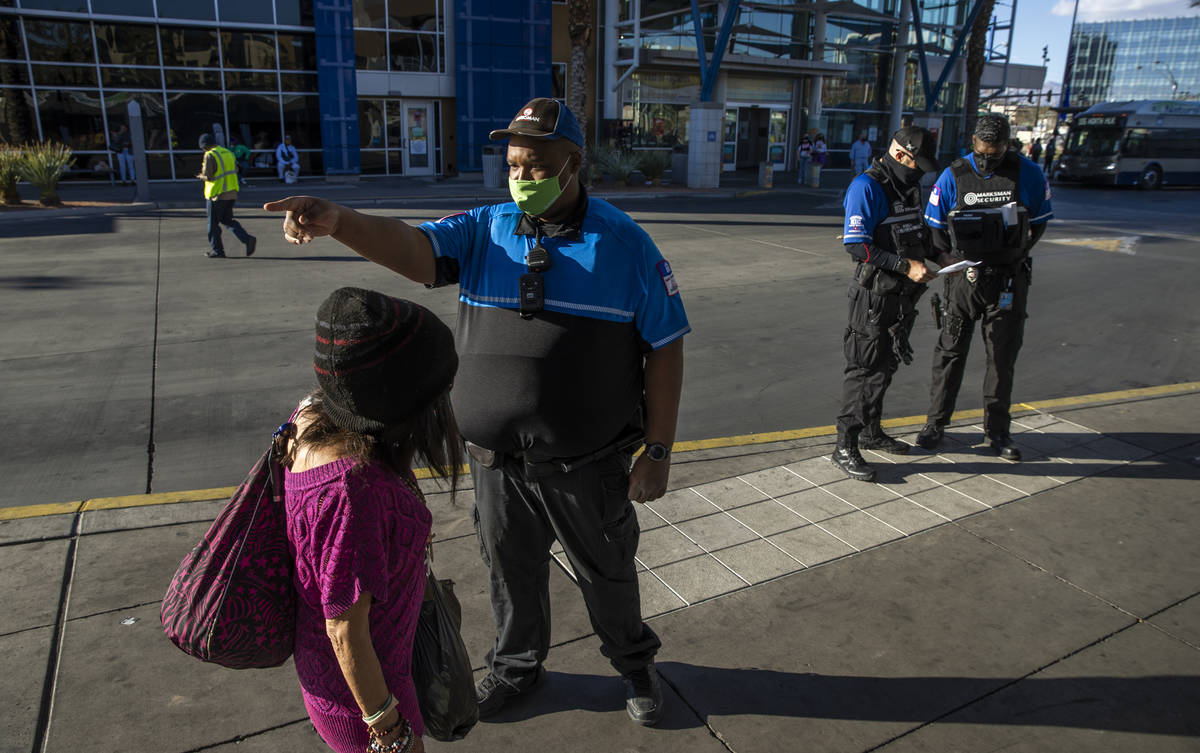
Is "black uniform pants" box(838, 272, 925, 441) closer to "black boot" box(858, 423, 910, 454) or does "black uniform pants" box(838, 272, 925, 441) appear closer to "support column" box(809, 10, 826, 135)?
"black boot" box(858, 423, 910, 454)

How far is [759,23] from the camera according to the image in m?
30.3

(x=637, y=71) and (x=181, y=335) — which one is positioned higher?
(x=637, y=71)

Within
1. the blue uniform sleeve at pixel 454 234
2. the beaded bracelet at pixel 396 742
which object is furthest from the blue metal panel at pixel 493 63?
the beaded bracelet at pixel 396 742

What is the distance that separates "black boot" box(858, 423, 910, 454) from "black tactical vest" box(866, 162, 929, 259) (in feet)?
3.87

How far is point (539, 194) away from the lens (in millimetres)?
2525

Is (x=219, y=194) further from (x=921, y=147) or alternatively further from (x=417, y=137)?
(x=417, y=137)

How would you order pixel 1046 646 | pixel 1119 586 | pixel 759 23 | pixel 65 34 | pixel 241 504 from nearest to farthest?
pixel 241 504 → pixel 1046 646 → pixel 1119 586 → pixel 65 34 → pixel 759 23

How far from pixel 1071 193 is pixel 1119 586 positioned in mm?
27884

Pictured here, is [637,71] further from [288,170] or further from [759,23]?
[288,170]

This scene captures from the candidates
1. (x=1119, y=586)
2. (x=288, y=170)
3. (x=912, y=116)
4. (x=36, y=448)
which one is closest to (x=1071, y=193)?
(x=912, y=116)

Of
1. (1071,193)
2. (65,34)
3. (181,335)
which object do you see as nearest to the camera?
(181,335)

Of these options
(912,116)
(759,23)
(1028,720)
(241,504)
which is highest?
(759,23)

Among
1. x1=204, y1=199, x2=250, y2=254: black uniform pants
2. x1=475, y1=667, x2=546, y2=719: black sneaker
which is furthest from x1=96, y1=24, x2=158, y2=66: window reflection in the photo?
x1=475, y1=667, x2=546, y2=719: black sneaker

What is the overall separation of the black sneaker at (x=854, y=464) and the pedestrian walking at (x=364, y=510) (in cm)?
355
